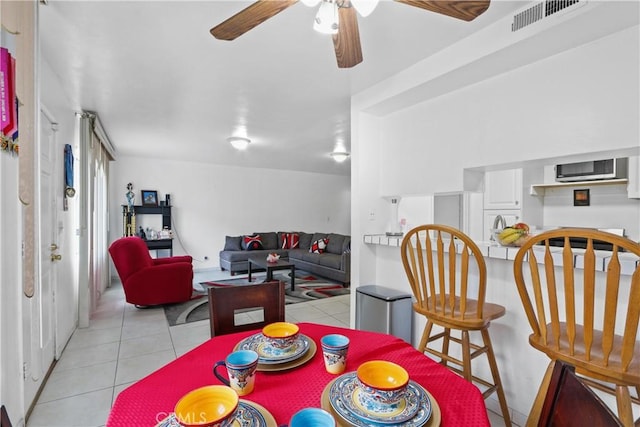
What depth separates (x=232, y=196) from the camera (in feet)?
22.9

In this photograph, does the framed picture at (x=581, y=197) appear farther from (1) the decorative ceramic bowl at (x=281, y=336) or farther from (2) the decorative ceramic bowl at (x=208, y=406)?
(2) the decorative ceramic bowl at (x=208, y=406)

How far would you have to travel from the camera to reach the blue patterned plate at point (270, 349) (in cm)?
98

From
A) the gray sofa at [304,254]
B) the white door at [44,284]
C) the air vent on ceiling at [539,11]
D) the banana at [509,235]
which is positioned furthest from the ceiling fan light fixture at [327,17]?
the gray sofa at [304,254]

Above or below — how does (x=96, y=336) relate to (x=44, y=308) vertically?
below

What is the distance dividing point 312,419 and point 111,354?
280 cm

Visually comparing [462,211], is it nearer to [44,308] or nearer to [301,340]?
[301,340]

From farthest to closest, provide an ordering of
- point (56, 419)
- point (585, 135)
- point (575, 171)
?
point (575, 171), point (56, 419), point (585, 135)

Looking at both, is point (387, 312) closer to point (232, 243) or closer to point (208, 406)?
point (208, 406)

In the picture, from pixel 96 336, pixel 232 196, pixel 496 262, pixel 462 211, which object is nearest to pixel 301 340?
pixel 496 262

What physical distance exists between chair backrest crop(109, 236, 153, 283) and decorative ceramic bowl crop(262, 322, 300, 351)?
334 centimetres

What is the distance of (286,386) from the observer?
867mm

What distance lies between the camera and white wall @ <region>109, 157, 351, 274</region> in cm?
603

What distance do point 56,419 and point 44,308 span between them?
0.77 metres

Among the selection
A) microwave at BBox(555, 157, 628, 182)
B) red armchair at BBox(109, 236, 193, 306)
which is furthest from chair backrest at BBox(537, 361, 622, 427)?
red armchair at BBox(109, 236, 193, 306)
